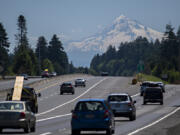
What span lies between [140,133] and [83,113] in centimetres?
361

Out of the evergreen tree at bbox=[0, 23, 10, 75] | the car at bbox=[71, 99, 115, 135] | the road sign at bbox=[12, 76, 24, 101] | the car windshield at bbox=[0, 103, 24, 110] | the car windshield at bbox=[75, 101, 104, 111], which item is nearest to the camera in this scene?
the car at bbox=[71, 99, 115, 135]

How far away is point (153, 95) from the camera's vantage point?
2386 inches

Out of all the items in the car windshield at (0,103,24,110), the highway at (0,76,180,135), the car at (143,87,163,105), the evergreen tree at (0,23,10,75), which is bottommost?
the highway at (0,76,180,135)

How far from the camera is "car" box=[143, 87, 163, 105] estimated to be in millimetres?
60000

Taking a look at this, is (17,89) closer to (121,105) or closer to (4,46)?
(121,105)

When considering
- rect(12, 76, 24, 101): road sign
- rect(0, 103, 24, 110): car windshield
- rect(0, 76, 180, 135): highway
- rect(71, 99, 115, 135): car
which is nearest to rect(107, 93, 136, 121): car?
rect(0, 76, 180, 135): highway

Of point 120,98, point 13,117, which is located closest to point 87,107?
point 13,117

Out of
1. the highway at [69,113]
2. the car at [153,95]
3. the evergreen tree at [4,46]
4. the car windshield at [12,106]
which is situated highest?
the evergreen tree at [4,46]

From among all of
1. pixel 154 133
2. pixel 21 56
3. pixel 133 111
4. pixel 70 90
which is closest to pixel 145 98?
pixel 70 90

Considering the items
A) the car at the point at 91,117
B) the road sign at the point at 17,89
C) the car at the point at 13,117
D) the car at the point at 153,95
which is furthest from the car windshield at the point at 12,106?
the car at the point at 153,95

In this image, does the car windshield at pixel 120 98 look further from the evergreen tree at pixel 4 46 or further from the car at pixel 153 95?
the evergreen tree at pixel 4 46

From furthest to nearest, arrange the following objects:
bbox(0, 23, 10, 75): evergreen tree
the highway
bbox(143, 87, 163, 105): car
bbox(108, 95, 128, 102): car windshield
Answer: bbox(0, 23, 10, 75): evergreen tree
bbox(143, 87, 163, 105): car
bbox(108, 95, 128, 102): car windshield
the highway

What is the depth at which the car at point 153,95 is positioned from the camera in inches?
2362

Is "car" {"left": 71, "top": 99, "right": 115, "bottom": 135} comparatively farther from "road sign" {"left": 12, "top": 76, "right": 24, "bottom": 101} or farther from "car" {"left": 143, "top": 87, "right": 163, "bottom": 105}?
"car" {"left": 143, "top": 87, "right": 163, "bottom": 105}
